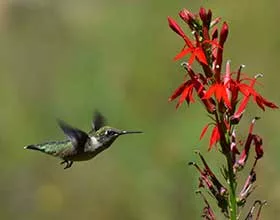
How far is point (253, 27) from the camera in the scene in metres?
7.82

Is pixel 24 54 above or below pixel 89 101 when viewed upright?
above

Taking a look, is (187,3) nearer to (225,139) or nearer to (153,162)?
(153,162)

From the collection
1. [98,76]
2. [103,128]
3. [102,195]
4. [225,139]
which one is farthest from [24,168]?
[225,139]

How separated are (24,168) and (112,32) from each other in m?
2.14

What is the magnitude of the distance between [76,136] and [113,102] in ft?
12.6

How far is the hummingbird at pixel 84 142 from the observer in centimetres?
313

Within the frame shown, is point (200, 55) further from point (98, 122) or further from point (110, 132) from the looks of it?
point (98, 122)

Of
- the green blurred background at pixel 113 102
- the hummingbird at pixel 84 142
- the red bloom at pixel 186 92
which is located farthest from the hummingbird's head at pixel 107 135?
the green blurred background at pixel 113 102

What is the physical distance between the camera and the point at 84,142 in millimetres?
3234

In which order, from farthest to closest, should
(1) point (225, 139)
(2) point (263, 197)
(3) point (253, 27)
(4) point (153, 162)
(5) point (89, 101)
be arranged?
(3) point (253, 27), (5) point (89, 101), (4) point (153, 162), (2) point (263, 197), (1) point (225, 139)

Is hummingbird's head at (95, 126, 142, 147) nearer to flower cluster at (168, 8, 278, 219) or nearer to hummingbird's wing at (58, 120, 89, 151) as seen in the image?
hummingbird's wing at (58, 120, 89, 151)

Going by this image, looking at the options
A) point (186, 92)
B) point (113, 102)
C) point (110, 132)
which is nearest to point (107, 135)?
point (110, 132)

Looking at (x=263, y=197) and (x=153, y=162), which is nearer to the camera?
(x=263, y=197)

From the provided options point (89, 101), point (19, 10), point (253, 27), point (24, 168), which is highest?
point (19, 10)
